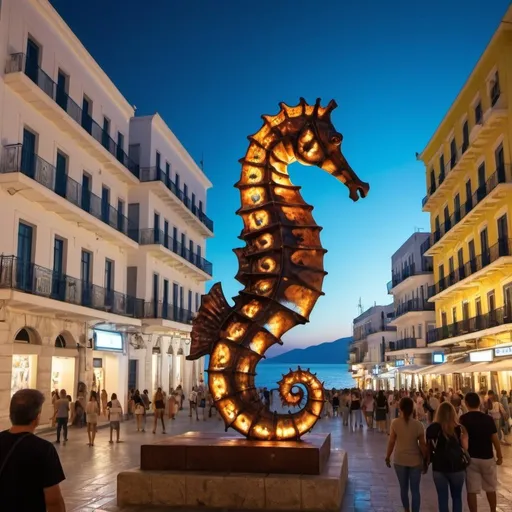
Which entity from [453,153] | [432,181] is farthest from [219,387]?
[432,181]

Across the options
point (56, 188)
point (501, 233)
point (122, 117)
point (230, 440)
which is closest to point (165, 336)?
point (122, 117)

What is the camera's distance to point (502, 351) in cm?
2156

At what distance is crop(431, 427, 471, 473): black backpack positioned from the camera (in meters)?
6.08

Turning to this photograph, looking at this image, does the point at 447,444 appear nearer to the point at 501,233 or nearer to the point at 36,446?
the point at 36,446

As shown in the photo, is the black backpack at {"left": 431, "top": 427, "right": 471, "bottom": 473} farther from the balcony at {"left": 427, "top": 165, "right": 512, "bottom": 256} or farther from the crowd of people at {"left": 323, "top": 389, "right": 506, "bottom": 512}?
the balcony at {"left": 427, "top": 165, "right": 512, "bottom": 256}

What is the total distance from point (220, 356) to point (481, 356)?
55.9 ft

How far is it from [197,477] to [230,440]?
92 cm

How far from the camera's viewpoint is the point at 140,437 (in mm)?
17281

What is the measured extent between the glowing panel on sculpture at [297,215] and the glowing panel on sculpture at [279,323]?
4.42 feet

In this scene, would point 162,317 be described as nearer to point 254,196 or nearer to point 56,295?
point 56,295

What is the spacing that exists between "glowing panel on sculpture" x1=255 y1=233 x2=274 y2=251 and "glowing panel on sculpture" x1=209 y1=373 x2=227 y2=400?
1.89 meters

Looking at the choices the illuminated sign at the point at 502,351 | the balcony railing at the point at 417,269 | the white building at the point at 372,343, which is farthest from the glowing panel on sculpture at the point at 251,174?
the white building at the point at 372,343

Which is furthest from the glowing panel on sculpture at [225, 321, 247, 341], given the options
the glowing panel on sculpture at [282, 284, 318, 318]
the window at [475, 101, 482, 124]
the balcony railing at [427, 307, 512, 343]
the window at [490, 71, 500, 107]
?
the window at [475, 101, 482, 124]

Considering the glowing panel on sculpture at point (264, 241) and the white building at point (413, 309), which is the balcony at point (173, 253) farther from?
the glowing panel on sculpture at point (264, 241)
